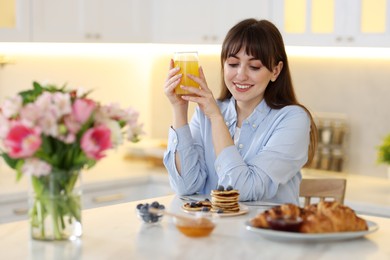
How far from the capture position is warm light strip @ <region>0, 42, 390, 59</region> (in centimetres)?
433

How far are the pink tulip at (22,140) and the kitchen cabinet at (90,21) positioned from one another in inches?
93.8

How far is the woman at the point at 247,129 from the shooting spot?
2654 millimetres

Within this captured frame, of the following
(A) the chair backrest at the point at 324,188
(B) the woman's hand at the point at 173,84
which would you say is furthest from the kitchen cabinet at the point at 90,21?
(A) the chair backrest at the point at 324,188

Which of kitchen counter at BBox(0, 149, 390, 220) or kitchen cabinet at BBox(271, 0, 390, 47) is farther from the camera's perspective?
kitchen cabinet at BBox(271, 0, 390, 47)

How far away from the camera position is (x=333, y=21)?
159 inches

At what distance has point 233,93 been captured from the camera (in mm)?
2828

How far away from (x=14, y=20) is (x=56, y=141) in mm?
2289

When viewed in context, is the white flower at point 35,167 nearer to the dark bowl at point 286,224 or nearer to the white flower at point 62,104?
the white flower at point 62,104

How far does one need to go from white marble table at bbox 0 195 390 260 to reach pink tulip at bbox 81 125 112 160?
0.80 ft

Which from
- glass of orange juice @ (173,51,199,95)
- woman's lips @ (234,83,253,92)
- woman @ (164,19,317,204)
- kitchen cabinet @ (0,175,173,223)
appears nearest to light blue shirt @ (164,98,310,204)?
woman @ (164,19,317,204)

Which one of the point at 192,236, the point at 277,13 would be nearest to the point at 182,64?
the point at 192,236

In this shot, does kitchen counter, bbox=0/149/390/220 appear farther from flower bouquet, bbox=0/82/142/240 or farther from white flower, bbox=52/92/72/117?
white flower, bbox=52/92/72/117

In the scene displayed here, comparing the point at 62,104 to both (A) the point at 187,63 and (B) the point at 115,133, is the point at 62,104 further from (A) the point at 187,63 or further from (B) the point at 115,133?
(A) the point at 187,63

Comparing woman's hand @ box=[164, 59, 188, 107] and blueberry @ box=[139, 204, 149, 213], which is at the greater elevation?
woman's hand @ box=[164, 59, 188, 107]
